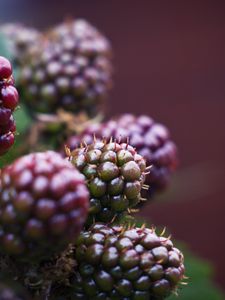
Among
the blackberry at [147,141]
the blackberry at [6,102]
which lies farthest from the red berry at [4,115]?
the blackberry at [147,141]

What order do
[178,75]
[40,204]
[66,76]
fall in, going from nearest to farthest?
[40,204], [66,76], [178,75]

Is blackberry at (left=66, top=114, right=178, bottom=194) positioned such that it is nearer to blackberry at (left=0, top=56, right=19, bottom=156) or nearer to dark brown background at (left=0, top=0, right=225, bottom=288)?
blackberry at (left=0, top=56, right=19, bottom=156)

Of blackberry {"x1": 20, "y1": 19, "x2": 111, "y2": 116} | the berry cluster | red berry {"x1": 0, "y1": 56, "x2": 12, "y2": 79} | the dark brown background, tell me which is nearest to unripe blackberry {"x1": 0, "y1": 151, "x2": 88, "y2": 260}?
the berry cluster

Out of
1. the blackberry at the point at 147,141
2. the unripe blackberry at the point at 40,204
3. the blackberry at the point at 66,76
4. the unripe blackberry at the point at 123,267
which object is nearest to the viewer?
the unripe blackberry at the point at 40,204

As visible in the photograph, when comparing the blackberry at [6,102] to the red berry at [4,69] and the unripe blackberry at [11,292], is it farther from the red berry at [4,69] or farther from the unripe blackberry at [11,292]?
the unripe blackberry at [11,292]

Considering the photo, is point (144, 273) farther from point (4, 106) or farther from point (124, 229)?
point (4, 106)

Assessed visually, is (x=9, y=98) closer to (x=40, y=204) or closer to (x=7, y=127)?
(x=7, y=127)

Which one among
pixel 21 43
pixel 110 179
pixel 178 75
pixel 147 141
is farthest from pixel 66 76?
pixel 178 75

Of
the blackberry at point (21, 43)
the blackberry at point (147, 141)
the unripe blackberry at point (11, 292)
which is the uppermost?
the blackberry at point (21, 43)

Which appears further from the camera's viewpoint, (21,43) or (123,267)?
(21,43)
